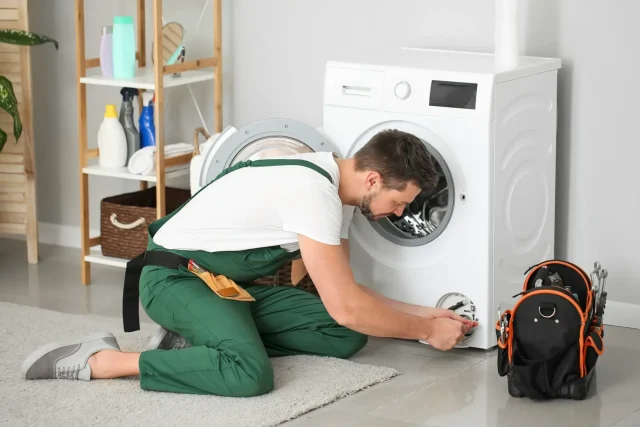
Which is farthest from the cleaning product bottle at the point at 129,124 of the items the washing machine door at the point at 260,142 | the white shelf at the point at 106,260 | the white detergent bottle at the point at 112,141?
the washing machine door at the point at 260,142

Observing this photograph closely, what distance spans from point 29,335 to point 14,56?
1.37 meters

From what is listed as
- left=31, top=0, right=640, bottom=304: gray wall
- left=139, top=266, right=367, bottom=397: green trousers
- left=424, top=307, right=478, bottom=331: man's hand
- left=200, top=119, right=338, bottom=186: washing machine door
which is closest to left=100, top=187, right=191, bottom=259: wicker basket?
left=31, top=0, right=640, bottom=304: gray wall

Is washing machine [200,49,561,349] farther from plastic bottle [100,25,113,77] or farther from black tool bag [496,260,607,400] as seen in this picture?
plastic bottle [100,25,113,77]

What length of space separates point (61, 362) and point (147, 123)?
1.31m

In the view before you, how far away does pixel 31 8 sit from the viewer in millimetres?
4254

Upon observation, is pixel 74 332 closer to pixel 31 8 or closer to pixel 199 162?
pixel 199 162

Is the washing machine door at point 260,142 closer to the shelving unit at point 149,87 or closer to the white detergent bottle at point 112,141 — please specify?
the shelving unit at point 149,87

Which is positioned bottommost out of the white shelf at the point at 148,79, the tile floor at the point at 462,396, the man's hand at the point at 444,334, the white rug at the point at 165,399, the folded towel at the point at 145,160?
the tile floor at the point at 462,396

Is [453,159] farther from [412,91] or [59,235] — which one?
[59,235]

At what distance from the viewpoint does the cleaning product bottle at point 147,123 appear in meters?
3.78

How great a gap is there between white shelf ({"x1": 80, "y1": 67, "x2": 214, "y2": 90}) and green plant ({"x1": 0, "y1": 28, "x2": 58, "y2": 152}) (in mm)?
252

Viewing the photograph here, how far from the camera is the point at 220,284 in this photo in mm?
2752

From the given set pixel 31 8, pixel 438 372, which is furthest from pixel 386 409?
pixel 31 8

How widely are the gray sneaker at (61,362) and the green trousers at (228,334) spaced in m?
0.18
